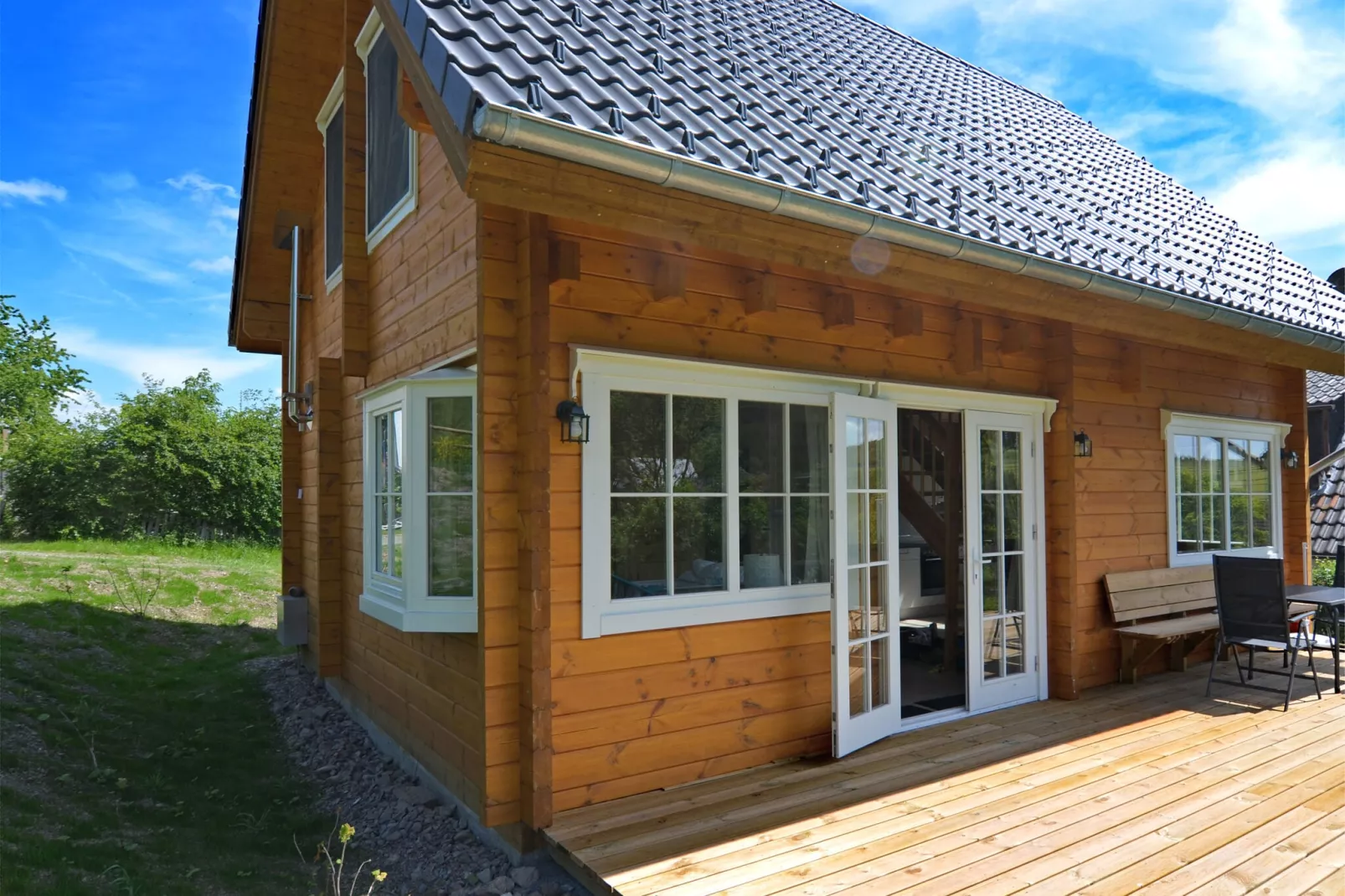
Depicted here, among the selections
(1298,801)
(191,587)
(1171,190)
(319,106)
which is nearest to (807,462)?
(1298,801)

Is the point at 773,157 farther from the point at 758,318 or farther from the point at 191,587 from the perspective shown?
the point at 191,587

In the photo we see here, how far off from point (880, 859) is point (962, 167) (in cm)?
387

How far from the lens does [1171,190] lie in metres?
7.51

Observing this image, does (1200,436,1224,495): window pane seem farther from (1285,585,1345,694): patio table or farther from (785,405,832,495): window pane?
(785,405,832,495): window pane

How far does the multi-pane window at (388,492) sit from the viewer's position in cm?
430

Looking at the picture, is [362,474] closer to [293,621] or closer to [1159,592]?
[293,621]

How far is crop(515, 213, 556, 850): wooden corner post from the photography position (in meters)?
3.22

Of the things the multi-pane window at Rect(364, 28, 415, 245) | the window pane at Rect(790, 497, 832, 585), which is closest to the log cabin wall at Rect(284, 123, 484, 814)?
the multi-pane window at Rect(364, 28, 415, 245)

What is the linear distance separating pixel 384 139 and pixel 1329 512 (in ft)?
38.5

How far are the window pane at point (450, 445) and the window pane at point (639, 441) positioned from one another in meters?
0.81

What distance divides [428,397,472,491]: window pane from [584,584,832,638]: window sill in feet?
3.32

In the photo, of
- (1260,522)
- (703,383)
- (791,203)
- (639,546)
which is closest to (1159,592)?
(1260,522)

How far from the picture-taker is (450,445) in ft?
13.0

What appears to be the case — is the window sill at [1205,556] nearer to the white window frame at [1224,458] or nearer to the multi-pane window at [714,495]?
the white window frame at [1224,458]
